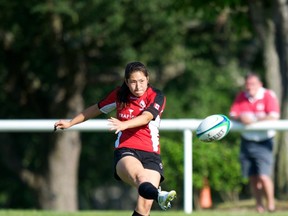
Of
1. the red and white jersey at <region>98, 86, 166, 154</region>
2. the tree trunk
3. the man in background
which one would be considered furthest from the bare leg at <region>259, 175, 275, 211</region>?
the red and white jersey at <region>98, 86, 166, 154</region>

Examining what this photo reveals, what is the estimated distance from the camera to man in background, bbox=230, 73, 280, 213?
1342 centimetres

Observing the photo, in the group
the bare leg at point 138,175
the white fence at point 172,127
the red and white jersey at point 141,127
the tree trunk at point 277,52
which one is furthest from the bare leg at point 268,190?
the bare leg at point 138,175

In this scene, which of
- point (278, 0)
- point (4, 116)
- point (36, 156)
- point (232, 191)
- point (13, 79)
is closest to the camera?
point (278, 0)

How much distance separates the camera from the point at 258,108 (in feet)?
44.2

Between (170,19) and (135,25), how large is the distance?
Answer: 0.99 m

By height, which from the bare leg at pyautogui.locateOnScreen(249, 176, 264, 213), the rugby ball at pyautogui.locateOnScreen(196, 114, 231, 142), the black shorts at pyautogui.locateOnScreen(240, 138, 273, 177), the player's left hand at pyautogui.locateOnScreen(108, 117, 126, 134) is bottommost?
the bare leg at pyautogui.locateOnScreen(249, 176, 264, 213)

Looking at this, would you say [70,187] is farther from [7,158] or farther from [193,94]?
[193,94]

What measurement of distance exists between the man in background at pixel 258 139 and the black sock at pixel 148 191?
15.5 feet

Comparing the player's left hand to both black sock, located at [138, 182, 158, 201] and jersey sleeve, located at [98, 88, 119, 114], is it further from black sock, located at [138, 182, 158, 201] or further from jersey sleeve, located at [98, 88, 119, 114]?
jersey sleeve, located at [98, 88, 119, 114]

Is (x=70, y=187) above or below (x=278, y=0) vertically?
below

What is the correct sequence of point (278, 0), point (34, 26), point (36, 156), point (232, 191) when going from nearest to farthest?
point (278, 0), point (232, 191), point (34, 26), point (36, 156)

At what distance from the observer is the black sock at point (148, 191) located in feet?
28.1

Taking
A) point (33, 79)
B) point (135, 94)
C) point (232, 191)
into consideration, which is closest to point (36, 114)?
point (33, 79)

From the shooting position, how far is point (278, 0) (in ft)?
59.3
